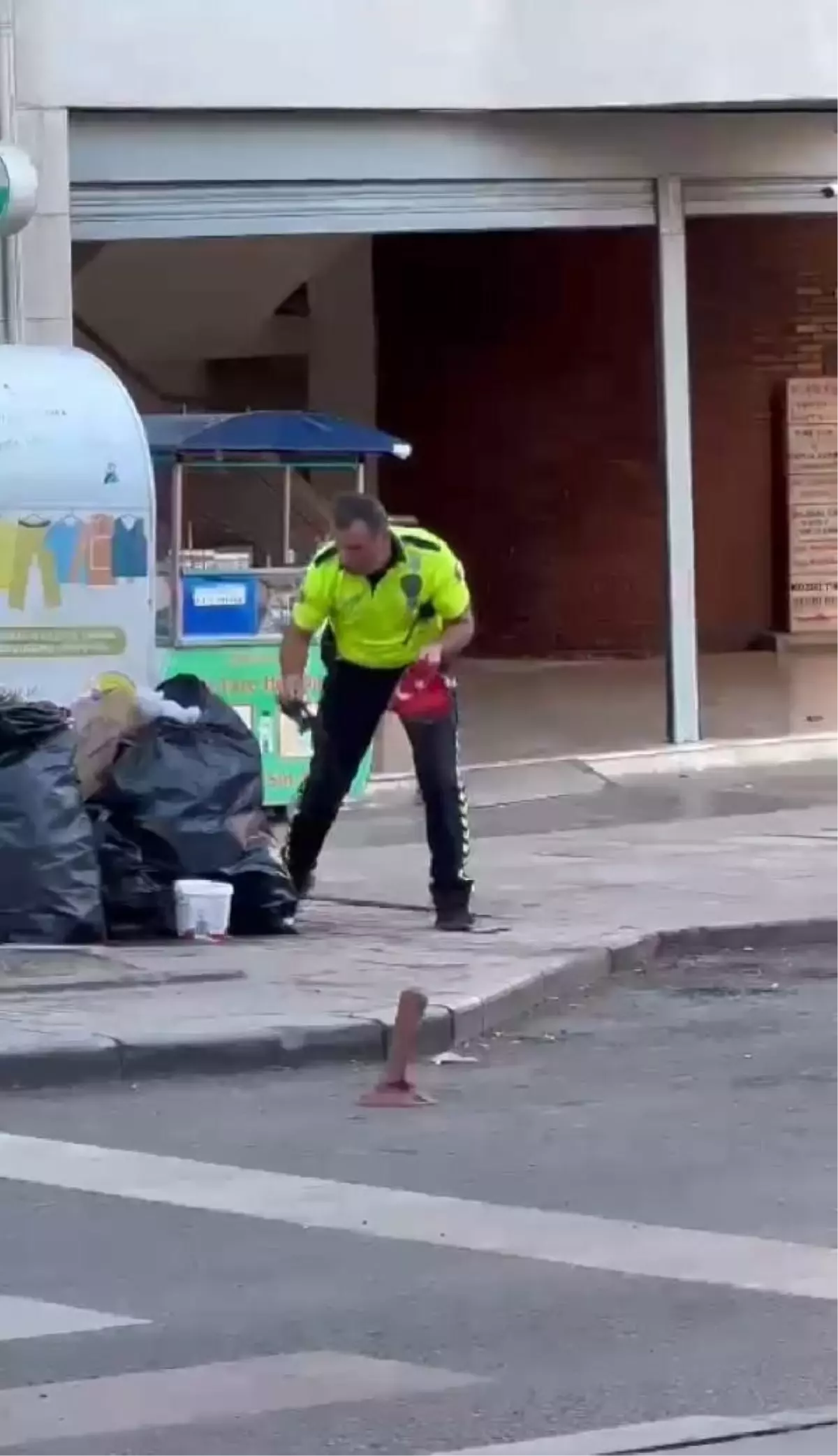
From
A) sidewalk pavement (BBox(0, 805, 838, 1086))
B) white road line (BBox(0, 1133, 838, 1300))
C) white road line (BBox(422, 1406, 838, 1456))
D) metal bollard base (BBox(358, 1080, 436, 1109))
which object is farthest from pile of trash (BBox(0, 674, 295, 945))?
white road line (BBox(422, 1406, 838, 1456))

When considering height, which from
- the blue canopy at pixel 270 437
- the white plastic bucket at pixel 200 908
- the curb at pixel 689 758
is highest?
the blue canopy at pixel 270 437

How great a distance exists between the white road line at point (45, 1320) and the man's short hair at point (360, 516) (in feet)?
16.8

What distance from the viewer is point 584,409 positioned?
23344 millimetres

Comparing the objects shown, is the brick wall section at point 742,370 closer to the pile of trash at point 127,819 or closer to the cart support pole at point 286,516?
the cart support pole at point 286,516

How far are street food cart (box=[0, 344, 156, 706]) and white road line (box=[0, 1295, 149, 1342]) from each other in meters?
6.25

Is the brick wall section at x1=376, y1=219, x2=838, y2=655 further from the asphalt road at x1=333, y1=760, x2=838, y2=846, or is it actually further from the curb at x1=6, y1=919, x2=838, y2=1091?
the curb at x1=6, y1=919, x2=838, y2=1091

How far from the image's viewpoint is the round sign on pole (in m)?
13.4

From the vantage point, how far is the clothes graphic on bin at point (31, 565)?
12125 millimetres

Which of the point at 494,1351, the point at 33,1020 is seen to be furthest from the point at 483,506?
the point at 494,1351

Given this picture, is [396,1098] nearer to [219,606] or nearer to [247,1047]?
[247,1047]

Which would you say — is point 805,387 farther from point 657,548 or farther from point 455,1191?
point 455,1191

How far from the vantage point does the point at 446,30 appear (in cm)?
1536

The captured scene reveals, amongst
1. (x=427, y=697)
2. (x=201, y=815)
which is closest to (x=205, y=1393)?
(x=201, y=815)

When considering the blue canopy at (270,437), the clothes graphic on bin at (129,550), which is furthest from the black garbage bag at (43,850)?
the blue canopy at (270,437)
